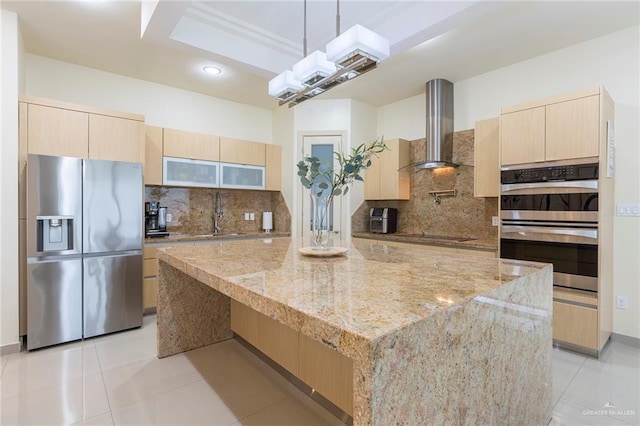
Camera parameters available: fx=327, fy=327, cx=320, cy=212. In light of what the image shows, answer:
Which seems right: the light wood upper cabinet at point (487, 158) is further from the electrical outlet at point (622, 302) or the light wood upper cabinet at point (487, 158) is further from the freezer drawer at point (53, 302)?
the freezer drawer at point (53, 302)

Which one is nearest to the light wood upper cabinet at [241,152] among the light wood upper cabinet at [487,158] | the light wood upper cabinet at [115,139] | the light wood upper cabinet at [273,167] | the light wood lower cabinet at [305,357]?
the light wood upper cabinet at [273,167]

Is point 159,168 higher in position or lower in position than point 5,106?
lower

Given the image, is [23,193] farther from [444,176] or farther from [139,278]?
[444,176]

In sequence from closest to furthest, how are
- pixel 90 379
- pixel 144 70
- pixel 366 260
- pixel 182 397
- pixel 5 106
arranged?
pixel 366 260, pixel 182 397, pixel 90 379, pixel 5 106, pixel 144 70

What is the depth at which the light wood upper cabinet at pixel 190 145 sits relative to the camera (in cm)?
391

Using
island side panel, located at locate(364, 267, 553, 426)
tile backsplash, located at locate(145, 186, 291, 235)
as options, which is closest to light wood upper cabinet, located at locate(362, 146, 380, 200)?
tile backsplash, located at locate(145, 186, 291, 235)

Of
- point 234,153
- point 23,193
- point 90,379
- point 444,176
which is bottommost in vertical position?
point 90,379

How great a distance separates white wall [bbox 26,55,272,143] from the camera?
11.2ft

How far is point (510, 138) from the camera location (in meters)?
3.04

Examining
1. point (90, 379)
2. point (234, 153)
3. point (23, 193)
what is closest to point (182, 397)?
point (90, 379)

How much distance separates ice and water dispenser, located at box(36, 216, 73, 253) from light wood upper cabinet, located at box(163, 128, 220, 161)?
139 cm

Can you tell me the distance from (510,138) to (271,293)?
2.91m

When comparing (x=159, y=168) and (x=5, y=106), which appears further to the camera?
(x=159, y=168)

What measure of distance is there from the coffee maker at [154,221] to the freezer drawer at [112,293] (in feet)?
2.06
